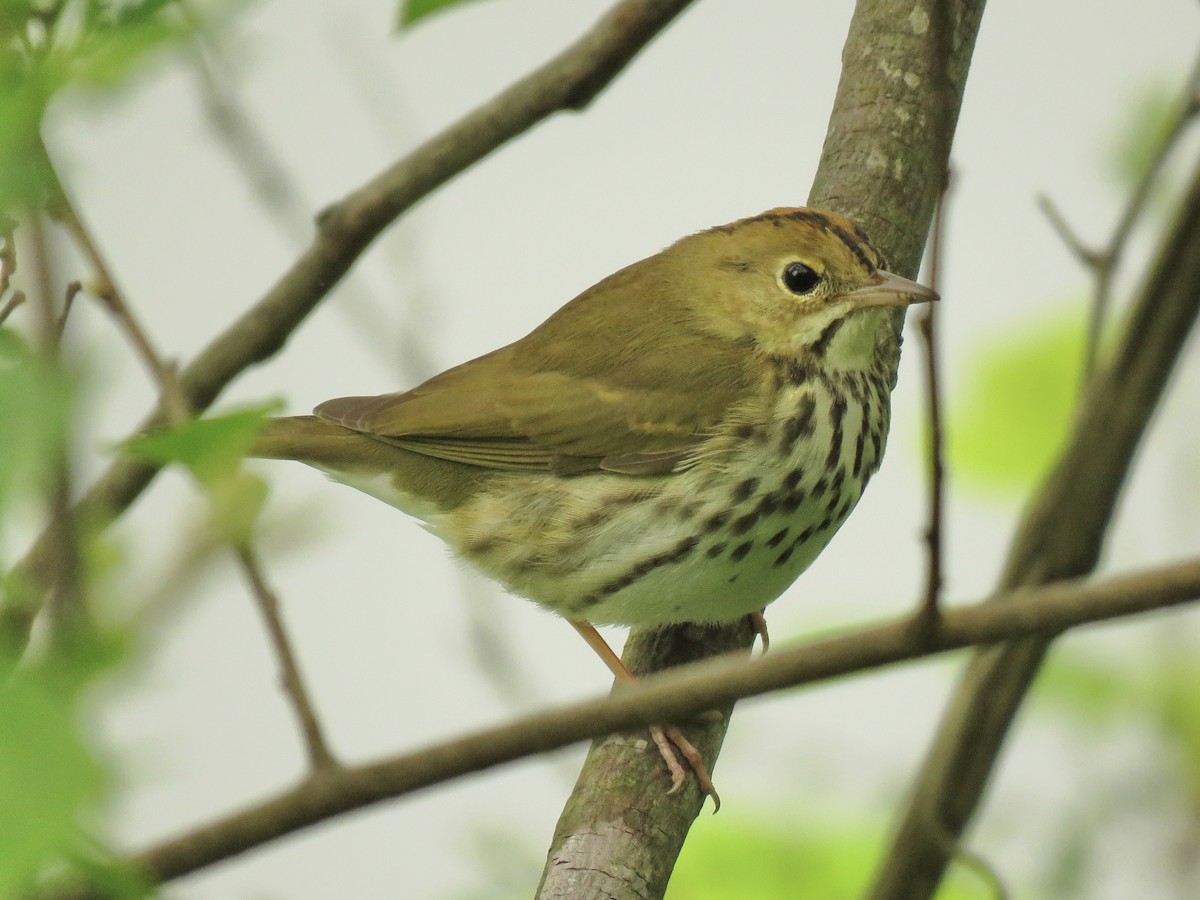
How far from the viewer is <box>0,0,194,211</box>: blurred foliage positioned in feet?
3.00

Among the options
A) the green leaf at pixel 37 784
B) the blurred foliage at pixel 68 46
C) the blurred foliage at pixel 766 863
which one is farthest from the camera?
the blurred foliage at pixel 766 863

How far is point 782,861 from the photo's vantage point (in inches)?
115

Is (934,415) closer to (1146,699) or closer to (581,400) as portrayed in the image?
(581,400)

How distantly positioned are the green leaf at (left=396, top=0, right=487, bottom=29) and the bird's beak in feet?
4.27

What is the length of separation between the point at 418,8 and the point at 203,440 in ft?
1.76

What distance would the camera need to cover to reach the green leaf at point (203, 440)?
0.93 meters

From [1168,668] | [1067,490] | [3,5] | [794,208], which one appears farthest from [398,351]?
[3,5]

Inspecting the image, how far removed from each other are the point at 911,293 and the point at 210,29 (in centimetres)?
149

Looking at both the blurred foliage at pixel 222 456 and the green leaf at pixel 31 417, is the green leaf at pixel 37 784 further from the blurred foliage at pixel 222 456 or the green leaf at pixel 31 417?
the blurred foliage at pixel 222 456

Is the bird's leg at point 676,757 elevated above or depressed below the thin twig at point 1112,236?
below

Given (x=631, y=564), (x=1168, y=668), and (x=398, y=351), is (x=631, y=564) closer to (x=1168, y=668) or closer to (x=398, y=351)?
(x=398, y=351)

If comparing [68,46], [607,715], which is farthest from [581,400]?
[607,715]

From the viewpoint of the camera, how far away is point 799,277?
2.71 meters

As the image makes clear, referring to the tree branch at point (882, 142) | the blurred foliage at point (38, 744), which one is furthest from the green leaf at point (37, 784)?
the tree branch at point (882, 142)
